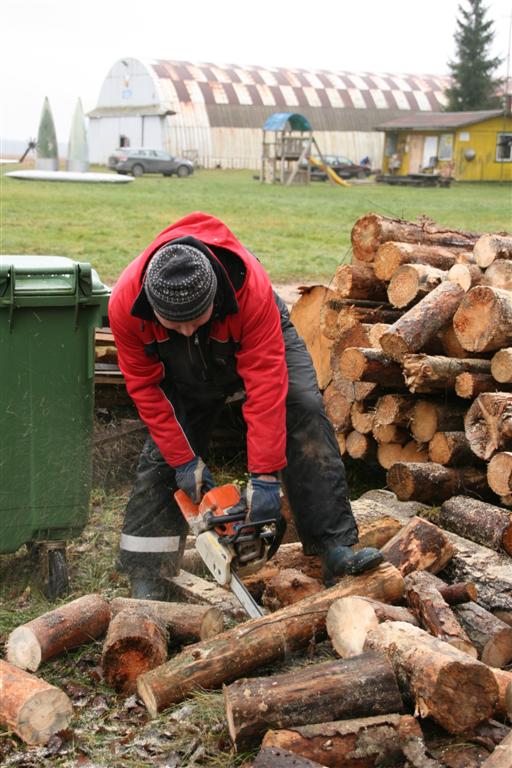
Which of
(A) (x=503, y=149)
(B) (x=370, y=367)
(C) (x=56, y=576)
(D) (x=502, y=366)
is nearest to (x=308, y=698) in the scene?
(C) (x=56, y=576)

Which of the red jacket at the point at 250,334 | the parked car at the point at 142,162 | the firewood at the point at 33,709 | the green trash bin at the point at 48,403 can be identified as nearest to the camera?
the firewood at the point at 33,709

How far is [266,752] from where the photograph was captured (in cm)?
279

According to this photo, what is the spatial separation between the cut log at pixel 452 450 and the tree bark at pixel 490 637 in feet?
4.66

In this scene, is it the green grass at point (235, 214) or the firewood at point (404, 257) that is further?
the green grass at point (235, 214)

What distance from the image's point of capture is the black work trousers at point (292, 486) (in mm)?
3984

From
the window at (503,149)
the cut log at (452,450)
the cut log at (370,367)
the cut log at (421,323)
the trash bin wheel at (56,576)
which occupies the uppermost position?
the window at (503,149)

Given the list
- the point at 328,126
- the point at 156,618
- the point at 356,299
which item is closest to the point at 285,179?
the point at 328,126

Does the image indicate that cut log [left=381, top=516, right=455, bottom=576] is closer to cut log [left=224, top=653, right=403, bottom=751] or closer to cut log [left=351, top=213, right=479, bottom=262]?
cut log [left=224, top=653, right=403, bottom=751]

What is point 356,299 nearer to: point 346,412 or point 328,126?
point 346,412

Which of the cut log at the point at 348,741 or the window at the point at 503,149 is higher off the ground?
the window at the point at 503,149

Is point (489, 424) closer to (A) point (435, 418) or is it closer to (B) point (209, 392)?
(A) point (435, 418)

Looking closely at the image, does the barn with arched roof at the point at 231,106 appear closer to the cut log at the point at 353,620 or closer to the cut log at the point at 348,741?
the cut log at the point at 353,620

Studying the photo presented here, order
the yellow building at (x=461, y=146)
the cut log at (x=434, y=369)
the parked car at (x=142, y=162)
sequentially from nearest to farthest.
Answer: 1. the cut log at (x=434, y=369)
2. the parked car at (x=142, y=162)
3. the yellow building at (x=461, y=146)

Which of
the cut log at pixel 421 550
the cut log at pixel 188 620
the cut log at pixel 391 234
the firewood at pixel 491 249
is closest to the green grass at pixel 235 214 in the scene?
the cut log at pixel 391 234
